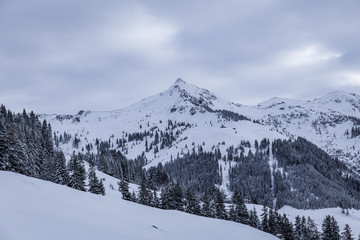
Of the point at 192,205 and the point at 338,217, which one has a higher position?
the point at 192,205

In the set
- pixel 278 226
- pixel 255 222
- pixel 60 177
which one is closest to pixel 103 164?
pixel 60 177

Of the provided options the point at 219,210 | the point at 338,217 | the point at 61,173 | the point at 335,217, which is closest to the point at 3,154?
the point at 61,173

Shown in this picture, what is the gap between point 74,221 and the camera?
62.5 feet

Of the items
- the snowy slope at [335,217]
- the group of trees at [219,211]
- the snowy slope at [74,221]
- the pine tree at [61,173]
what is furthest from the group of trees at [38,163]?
the snowy slope at [335,217]

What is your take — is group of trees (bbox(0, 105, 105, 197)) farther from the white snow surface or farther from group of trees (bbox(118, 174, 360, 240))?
the white snow surface

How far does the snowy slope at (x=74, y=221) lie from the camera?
1471cm

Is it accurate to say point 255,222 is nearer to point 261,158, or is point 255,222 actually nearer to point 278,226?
point 278,226

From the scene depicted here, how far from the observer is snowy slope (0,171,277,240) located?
1471 centimetres

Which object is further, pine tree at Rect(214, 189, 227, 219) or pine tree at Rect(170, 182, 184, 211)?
pine tree at Rect(214, 189, 227, 219)

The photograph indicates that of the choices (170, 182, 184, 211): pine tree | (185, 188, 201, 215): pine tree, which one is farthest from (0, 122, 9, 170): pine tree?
(185, 188, 201, 215): pine tree

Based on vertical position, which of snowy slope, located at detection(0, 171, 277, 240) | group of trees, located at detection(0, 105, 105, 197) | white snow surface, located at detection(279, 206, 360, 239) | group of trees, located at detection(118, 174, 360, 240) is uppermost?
group of trees, located at detection(0, 105, 105, 197)

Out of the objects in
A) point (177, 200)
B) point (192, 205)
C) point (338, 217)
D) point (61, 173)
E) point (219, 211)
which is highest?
point (61, 173)

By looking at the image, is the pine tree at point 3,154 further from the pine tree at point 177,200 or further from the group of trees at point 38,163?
the pine tree at point 177,200

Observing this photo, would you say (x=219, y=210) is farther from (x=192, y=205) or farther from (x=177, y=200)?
(x=177, y=200)
